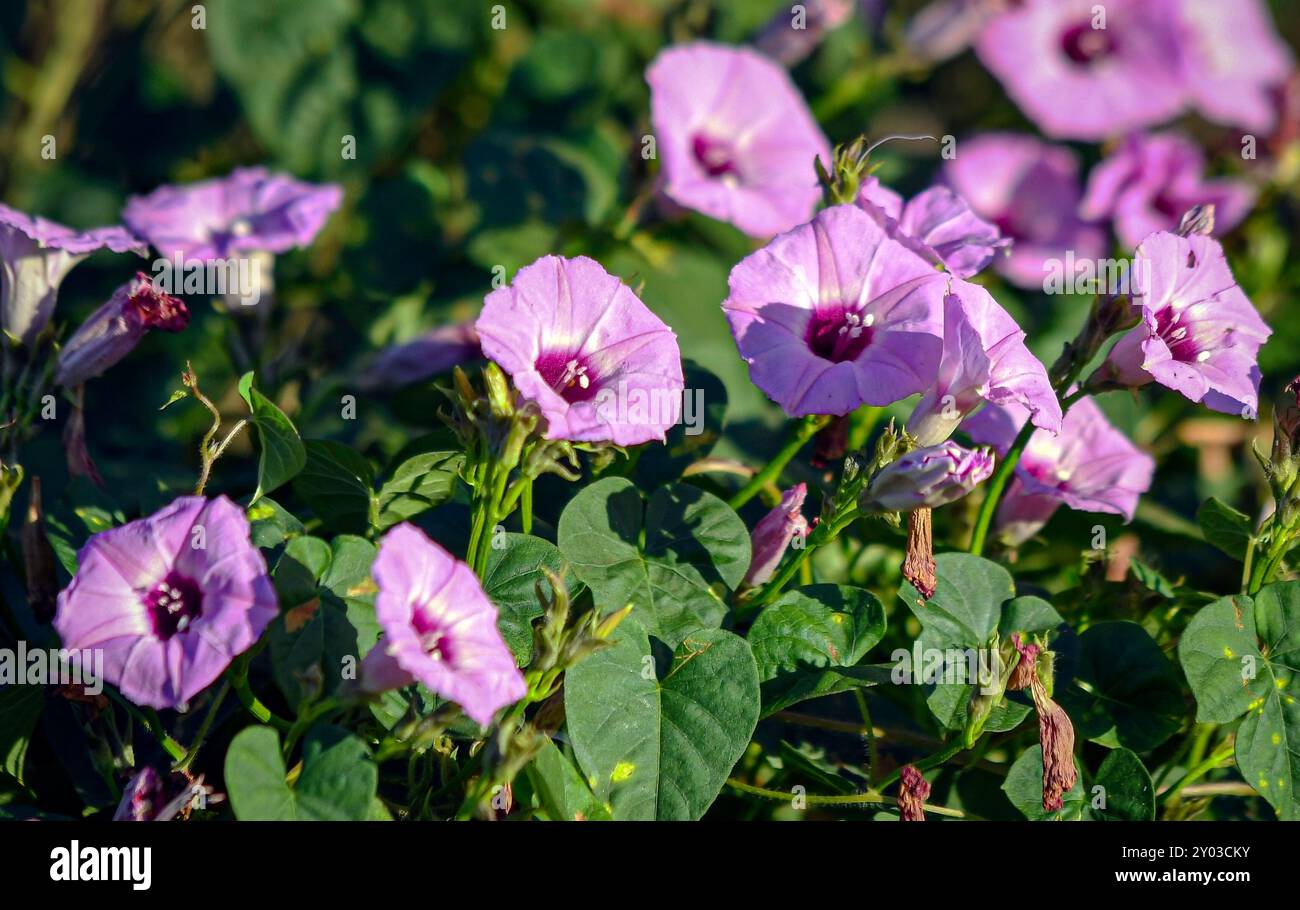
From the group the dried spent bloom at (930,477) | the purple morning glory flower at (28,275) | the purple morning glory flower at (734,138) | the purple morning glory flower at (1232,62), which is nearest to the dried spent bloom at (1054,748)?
the dried spent bloom at (930,477)

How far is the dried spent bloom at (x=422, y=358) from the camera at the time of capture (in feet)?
7.54

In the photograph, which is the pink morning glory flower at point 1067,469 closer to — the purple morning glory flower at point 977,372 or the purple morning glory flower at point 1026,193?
the purple morning glory flower at point 977,372

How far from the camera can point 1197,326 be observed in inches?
65.3

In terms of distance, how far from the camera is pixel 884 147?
340 centimetres

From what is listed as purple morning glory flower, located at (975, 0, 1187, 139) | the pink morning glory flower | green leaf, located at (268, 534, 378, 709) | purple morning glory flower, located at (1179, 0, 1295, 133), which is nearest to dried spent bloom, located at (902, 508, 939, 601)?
the pink morning glory flower

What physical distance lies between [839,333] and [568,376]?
37cm

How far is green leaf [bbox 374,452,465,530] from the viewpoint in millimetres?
1590

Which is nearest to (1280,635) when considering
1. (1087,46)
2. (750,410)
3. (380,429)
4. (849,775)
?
(849,775)

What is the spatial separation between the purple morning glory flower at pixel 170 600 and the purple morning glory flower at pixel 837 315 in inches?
24.6

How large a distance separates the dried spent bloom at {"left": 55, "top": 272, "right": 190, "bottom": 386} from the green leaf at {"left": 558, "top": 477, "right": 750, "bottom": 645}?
65cm

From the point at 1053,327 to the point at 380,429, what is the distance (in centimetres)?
146

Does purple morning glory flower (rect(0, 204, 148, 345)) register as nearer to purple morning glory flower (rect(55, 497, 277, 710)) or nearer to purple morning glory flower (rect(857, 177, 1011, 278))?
purple morning glory flower (rect(55, 497, 277, 710))

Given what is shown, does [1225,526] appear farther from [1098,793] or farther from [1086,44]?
[1086,44]
